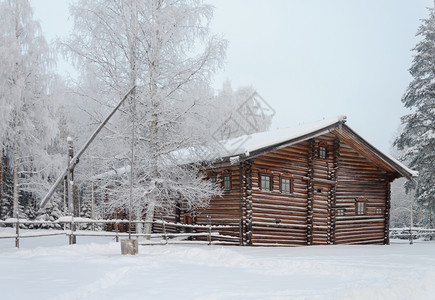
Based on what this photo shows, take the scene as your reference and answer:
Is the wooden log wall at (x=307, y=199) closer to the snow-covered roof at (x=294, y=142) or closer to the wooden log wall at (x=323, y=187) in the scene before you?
the wooden log wall at (x=323, y=187)

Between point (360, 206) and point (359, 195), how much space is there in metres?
0.67

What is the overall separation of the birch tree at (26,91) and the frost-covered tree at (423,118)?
20559 mm

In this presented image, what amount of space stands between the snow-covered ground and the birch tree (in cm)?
1089

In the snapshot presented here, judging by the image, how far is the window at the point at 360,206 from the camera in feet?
68.9

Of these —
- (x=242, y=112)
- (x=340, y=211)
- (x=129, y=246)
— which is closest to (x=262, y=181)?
(x=340, y=211)

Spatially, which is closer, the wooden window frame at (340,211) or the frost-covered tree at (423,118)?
the wooden window frame at (340,211)

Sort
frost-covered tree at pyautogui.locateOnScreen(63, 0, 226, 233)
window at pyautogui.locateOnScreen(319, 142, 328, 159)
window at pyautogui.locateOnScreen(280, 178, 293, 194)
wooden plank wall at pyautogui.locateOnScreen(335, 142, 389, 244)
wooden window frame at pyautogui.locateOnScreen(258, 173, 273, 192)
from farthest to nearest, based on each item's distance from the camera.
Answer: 1. wooden plank wall at pyautogui.locateOnScreen(335, 142, 389, 244)
2. window at pyautogui.locateOnScreen(319, 142, 328, 159)
3. window at pyautogui.locateOnScreen(280, 178, 293, 194)
4. wooden window frame at pyautogui.locateOnScreen(258, 173, 273, 192)
5. frost-covered tree at pyautogui.locateOnScreen(63, 0, 226, 233)

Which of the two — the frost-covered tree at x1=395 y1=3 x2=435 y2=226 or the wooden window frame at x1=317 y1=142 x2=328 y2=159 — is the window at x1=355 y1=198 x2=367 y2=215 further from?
the frost-covered tree at x1=395 y1=3 x2=435 y2=226

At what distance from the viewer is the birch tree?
69.7 ft

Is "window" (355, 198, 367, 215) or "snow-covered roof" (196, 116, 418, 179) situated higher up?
"snow-covered roof" (196, 116, 418, 179)

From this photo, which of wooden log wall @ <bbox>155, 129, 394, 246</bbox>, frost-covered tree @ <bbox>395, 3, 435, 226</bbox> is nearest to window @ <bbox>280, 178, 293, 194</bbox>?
wooden log wall @ <bbox>155, 129, 394, 246</bbox>

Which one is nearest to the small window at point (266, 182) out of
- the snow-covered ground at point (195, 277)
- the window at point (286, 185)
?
the window at point (286, 185)

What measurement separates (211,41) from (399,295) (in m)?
11.0

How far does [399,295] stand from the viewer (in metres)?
7.48
